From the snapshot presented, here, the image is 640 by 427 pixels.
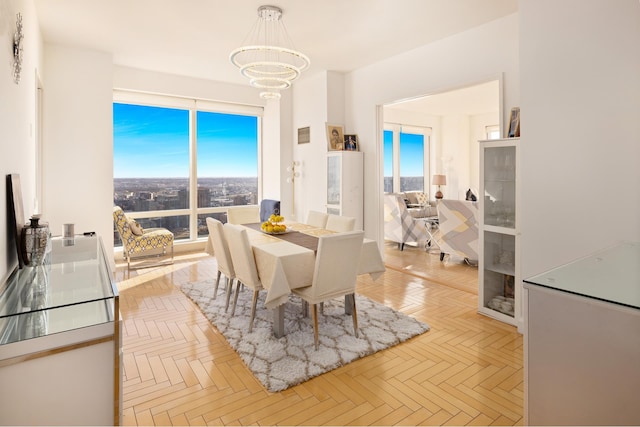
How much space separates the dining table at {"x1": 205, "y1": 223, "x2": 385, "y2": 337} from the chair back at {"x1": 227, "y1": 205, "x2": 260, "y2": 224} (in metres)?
1.36

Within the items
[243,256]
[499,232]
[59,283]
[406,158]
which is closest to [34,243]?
[59,283]

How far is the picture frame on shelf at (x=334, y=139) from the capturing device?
5.64 metres

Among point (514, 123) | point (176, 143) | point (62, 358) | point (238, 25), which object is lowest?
point (62, 358)

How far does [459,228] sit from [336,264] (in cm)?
293

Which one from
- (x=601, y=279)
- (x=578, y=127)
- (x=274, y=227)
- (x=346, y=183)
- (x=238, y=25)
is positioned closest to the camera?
(x=601, y=279)

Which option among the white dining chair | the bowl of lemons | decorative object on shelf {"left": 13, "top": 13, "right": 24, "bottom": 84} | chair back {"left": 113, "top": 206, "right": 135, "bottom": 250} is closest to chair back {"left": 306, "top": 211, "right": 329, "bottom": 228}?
the white dining chair

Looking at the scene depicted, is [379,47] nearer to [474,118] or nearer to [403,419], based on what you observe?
[403,419]

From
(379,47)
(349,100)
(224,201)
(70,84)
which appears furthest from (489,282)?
(70,84)

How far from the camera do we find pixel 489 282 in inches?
141

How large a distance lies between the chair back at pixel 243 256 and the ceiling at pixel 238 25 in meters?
2.15

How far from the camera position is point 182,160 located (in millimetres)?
6449

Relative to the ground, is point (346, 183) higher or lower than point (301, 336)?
higher

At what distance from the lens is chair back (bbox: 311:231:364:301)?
271cm

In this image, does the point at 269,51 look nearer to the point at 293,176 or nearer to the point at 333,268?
the point at 333,268
